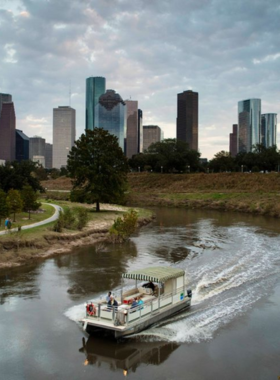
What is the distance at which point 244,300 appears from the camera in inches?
1123

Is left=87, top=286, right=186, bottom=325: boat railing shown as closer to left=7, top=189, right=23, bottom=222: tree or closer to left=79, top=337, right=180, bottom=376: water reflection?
left=79, top=337, right=180, bottom=376: water reflection

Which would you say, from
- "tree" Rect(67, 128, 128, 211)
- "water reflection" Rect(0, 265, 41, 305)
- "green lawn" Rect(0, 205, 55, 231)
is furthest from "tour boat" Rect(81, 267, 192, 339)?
"tree" Rect(67, 128, 128, 211)

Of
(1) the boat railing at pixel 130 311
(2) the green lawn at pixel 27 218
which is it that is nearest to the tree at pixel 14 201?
(2) the green lawn at pixel 27 218

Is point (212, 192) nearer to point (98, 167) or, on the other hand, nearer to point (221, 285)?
point (98, 167)

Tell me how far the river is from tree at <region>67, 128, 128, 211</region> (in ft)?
75.7

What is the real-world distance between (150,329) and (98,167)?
4631 centimetres

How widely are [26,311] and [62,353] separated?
233 inches

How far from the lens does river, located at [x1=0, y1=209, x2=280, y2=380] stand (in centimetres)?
1905

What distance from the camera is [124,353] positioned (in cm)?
2048

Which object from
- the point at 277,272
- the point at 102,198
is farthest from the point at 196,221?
the point at 277,272

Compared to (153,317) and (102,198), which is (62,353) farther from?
(102,198)

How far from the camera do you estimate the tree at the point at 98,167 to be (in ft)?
218

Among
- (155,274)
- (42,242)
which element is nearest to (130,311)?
(155,274)

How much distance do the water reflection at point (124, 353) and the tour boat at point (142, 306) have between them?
0.61 meters
